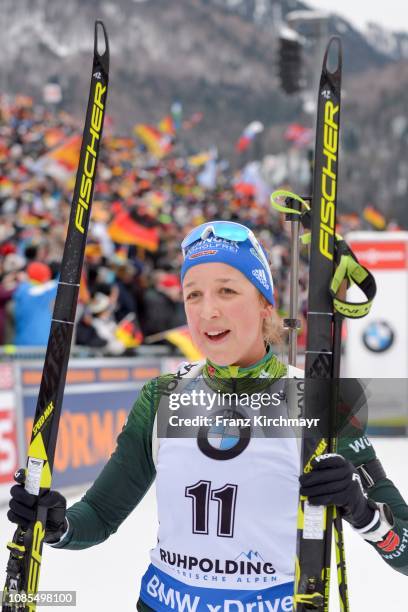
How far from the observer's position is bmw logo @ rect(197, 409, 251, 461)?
2.43 m

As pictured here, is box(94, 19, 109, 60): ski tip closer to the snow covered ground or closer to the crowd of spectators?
the crowd of spectators

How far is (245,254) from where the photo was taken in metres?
2.50

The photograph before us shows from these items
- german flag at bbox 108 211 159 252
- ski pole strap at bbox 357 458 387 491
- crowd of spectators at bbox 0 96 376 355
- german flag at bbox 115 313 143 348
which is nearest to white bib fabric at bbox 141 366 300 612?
ski pole strap at bbox 357 458 387 491

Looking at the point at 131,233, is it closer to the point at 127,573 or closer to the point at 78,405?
the point at 78,405

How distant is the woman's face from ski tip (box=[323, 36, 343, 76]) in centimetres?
54

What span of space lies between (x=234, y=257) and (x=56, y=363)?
51 centimetres

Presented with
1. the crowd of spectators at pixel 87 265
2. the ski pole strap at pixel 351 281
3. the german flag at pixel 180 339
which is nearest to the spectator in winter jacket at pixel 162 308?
the crowd of spectators at pixel 87 265

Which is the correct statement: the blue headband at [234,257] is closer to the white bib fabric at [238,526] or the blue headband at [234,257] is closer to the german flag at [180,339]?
the white bib fabric at [238,526]

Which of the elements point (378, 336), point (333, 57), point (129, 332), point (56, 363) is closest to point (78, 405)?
point (129, 332)

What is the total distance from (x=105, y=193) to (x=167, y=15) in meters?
158

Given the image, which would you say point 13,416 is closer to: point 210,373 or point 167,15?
point 210,373

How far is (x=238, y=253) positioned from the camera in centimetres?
249

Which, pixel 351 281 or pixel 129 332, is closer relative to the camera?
pixel 351 281

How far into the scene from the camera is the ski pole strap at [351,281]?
204 centimetres
